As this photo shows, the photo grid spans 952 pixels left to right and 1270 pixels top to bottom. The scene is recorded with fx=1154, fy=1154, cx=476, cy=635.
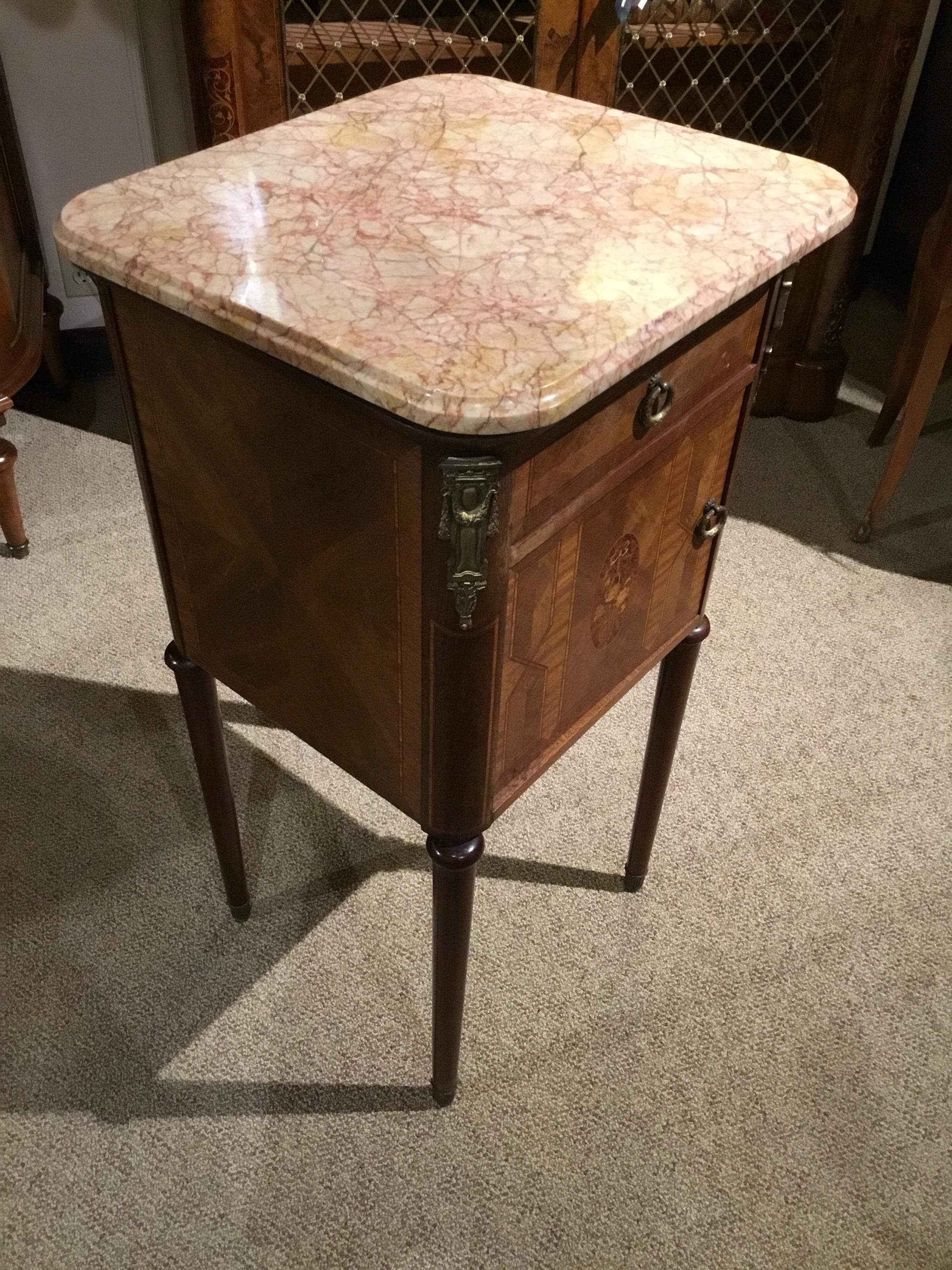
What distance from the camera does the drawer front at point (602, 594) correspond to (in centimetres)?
97

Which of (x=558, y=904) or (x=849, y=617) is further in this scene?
(x=849, y=617)

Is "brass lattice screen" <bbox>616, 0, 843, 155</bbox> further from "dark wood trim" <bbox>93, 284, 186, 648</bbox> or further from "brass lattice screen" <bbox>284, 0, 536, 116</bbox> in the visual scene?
"dark wood trim" <bbox>93, 284, 186, 648</bbox>

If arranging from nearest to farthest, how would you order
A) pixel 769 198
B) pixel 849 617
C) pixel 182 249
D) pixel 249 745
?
pixel 182 249 < pixel 769 198 < pixel 249 745 < pixel 849 617

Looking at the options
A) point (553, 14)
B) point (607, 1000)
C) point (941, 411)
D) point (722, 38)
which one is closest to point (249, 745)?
point (607, 1000)

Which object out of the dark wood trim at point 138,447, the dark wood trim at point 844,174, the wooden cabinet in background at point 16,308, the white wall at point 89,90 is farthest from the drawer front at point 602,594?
the white wall at point 89,90

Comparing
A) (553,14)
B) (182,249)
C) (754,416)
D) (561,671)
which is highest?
(182,249)

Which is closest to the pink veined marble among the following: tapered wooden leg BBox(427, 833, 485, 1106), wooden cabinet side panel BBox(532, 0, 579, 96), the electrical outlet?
tapered wooden leg BBox(427, 833, 485, 1106)

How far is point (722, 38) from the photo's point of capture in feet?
6.90

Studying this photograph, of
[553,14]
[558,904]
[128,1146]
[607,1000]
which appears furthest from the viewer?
[553,14]

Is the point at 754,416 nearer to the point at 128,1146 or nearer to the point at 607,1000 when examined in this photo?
the point at 607,1000

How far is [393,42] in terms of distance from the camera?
1937mm

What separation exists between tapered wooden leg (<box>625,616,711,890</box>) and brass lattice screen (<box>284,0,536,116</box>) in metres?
1.19

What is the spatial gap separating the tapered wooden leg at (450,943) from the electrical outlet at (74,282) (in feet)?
6.04

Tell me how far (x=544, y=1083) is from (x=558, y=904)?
0.26 meters
